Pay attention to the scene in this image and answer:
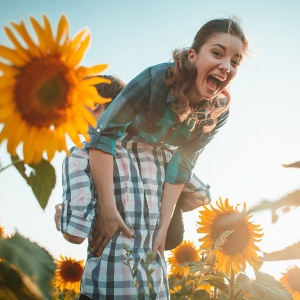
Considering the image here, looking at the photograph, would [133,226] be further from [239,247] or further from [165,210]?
[239,247]

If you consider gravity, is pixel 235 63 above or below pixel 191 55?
below

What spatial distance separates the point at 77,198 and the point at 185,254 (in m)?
2.08

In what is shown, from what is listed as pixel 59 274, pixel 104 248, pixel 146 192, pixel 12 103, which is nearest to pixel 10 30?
pixel 12 103

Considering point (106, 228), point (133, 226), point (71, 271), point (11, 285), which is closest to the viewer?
point (11, 285)

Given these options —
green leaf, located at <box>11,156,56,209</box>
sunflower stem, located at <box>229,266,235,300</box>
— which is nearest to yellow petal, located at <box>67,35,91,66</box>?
green leaf, located at <box>11,156,56,209</box>

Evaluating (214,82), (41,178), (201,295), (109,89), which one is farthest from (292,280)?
(41,178)

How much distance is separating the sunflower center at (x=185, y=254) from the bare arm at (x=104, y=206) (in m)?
1.98

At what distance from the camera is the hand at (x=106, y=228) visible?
1.50 m

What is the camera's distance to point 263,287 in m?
1.91

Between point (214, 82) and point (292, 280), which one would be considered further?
point (292, 280)

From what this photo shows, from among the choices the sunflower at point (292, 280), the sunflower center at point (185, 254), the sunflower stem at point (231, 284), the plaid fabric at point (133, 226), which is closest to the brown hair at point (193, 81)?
the plaid fabric at point (133, 226)

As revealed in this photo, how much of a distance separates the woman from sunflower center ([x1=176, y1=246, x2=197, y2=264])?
1.57 m

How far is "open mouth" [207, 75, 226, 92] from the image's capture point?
1897 millimetres

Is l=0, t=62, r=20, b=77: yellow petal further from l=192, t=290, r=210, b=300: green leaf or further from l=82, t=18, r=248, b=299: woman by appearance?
l=192, t=290, r=210, b=300: green leaf
